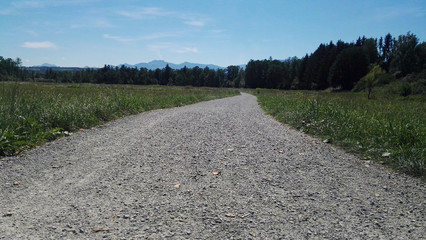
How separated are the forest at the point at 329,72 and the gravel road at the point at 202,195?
596cm

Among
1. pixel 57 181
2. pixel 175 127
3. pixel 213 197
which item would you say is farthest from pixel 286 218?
pixel 175 127

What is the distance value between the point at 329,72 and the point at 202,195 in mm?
89729

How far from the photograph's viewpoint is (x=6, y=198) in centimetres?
366

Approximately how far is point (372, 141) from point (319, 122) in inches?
116

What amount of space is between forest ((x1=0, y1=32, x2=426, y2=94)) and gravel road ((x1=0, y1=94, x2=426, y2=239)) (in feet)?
19.6

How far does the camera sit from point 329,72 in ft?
281

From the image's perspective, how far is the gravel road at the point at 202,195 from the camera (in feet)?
9.84

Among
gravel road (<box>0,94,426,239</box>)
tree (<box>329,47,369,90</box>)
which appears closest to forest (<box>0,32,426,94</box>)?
tree (<box>329,47,369,90</box>)

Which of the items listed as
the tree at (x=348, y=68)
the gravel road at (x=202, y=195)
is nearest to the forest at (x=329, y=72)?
the tree at (x=348, y=68)

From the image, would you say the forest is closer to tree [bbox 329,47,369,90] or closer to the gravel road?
tree [bbox 329,47,369,90]

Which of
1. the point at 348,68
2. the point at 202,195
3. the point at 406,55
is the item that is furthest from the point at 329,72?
the point at 202,195

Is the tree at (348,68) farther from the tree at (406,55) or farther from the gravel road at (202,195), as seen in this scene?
the gravel road at (202,195)

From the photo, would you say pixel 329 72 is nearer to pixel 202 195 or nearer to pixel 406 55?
pixel 406 55

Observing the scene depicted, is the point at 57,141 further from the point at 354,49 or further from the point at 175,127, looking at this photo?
the point at 354,49
